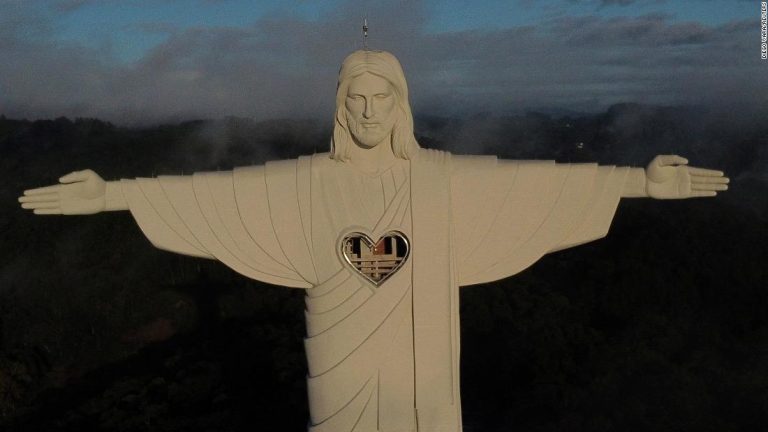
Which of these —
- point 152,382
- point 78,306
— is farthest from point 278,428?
point 78,306

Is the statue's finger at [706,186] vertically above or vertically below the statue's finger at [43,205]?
above

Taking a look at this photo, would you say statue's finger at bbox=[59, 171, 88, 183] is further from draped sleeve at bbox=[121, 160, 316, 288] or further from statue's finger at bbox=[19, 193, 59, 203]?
draped sleeve at bbox=[121, 160, 316, 288]

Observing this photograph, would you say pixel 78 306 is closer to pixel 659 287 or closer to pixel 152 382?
pixel 152 382

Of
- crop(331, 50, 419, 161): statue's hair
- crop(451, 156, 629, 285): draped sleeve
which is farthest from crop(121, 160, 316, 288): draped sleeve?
crop(451, 156, 629, 285): draped sleeve

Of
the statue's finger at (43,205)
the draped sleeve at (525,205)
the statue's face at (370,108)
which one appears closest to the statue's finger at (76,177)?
the statue's finger at (43,205)

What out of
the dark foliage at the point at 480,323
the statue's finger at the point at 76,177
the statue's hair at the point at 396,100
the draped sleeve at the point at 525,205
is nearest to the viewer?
the statue's hair at the point at 396,100

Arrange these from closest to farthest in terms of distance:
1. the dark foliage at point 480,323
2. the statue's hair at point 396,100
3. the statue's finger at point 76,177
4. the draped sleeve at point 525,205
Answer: the statue's hair at point 396,100
the statue's finger at point 76,177
the draped sleeve at point 525,205
the dark foliage at point 480,323

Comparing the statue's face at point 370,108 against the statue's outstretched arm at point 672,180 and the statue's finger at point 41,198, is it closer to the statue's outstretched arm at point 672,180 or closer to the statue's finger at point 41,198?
the statue's outstretched arm at point 672,180

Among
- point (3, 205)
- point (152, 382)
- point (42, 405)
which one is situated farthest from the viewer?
point (3, 205)
